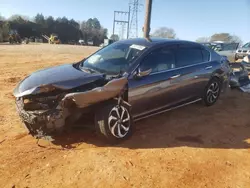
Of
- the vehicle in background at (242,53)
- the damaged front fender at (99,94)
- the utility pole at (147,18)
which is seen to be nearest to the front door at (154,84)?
the damaged front fender at (99,94)

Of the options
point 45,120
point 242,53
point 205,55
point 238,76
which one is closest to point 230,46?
point 242,53

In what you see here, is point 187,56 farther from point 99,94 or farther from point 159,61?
point 99,94

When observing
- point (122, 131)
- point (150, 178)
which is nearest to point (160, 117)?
point (122, 131)

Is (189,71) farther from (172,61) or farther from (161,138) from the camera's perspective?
(161,138)

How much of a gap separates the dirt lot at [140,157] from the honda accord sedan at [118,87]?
33cm

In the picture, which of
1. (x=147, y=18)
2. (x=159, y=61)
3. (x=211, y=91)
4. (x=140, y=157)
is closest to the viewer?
(x=140, y=157)

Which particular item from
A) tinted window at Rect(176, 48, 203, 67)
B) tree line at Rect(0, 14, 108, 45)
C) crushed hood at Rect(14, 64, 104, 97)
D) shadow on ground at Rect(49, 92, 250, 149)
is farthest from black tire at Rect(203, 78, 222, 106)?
tree line at Rect(0, 14, 108, 45)

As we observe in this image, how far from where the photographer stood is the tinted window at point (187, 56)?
4926 mm

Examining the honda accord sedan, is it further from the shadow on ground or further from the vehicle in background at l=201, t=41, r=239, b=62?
the vehicle in background at l=201, t=41, r=239, b=62

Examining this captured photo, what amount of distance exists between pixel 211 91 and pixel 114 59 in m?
2.65

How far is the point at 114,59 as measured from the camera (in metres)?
4.58

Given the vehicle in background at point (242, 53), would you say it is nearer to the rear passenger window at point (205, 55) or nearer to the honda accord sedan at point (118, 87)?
the rear passenger window at point (205, 55)

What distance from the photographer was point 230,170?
11.2 feet

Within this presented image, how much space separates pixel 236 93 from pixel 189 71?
3.34m
